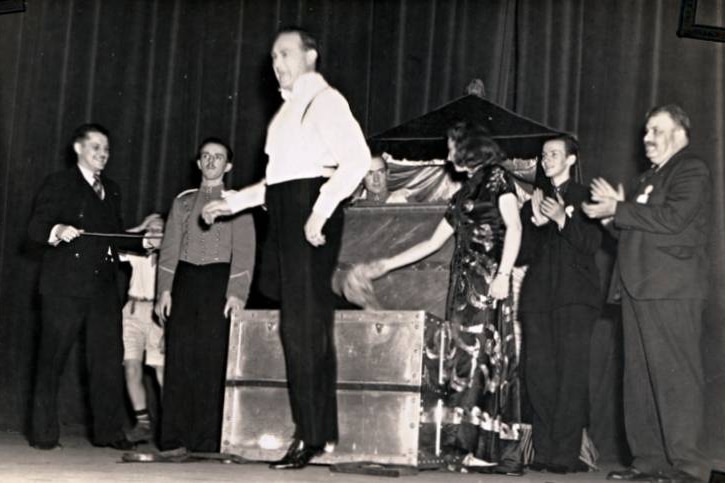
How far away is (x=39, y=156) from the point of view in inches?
287

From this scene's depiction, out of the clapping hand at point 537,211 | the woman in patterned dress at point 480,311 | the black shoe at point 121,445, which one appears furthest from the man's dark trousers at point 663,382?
the black shoe at point 121,445

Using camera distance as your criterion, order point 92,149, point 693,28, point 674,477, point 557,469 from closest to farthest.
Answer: point 693,28, point 674,477, point 557,469, point 92,149

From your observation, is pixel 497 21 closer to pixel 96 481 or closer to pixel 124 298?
pixel 124 298

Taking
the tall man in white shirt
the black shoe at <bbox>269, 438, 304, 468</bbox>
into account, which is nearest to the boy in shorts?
the black shoe at <bbox>269, 438, 304, 468</bbox>

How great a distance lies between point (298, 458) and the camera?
3.86 meters

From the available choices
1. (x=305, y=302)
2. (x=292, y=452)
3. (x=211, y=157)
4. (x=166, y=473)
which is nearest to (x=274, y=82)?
(x=211, y=157)

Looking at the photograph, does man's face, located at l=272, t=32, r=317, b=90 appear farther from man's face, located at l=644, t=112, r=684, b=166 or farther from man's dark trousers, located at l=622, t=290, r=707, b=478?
man's dark trousers, located at l=622, t=290, r=707, b=478

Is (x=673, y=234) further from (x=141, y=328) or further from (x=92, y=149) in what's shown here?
(x=141, y=328)

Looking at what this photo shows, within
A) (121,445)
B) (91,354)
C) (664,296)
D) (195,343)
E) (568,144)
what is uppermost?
(568,144)

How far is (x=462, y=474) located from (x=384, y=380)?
0.53 metres

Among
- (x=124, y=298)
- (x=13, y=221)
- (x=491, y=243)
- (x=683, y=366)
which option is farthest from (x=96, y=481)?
(x=13, y=221)

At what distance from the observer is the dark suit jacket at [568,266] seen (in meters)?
4.78

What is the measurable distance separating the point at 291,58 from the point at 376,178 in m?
1.95

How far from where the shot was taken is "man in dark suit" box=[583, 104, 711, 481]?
157 inches
